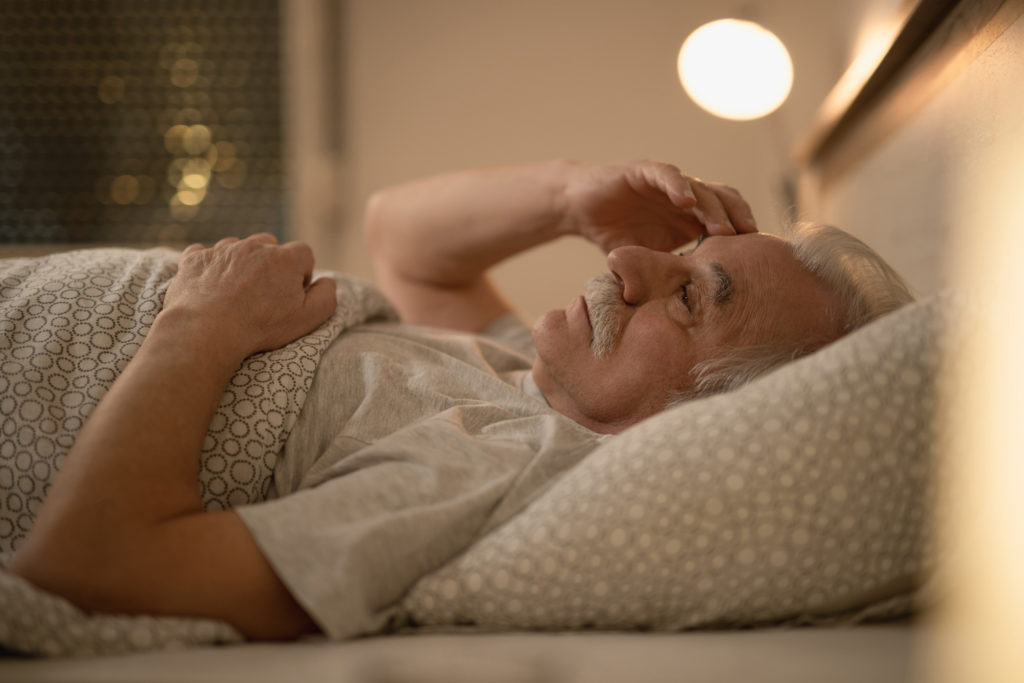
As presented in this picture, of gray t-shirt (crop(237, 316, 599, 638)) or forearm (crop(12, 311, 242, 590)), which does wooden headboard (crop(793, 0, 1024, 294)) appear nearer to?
gray t-shirt (crop(237, 316, 599, 638))

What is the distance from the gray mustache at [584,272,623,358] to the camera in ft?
3.25

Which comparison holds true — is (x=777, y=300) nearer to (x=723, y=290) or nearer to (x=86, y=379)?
(x=723, y=290)

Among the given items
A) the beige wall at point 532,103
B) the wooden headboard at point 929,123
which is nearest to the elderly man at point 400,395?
the wooden headboard at point 929,123

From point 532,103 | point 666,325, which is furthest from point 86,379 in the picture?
point 532,103

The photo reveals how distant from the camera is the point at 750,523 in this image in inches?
24.2

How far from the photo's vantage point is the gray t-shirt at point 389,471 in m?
0.62

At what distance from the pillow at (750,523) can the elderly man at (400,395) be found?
0.25ft

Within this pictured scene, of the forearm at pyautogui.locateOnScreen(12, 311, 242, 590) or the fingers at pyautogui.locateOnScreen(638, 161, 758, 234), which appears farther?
the fingers at pyautogui.locateOnScreen(638, 161, 758, 234)

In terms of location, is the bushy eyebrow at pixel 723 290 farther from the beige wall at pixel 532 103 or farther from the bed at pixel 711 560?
the beige wall at pixel 532 103

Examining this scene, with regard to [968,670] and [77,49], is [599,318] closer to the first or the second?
[968,670]

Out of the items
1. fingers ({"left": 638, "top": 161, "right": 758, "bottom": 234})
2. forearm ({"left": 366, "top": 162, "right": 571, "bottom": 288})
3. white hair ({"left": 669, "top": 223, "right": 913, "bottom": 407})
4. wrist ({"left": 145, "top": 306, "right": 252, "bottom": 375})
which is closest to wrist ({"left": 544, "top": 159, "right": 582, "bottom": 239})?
forearm ({"left": 366, "top": 162, "right": 571, "bottom": 288})

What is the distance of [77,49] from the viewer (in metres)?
2.66

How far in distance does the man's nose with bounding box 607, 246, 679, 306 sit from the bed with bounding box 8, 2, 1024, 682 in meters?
0.35

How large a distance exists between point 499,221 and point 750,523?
0.93 m
